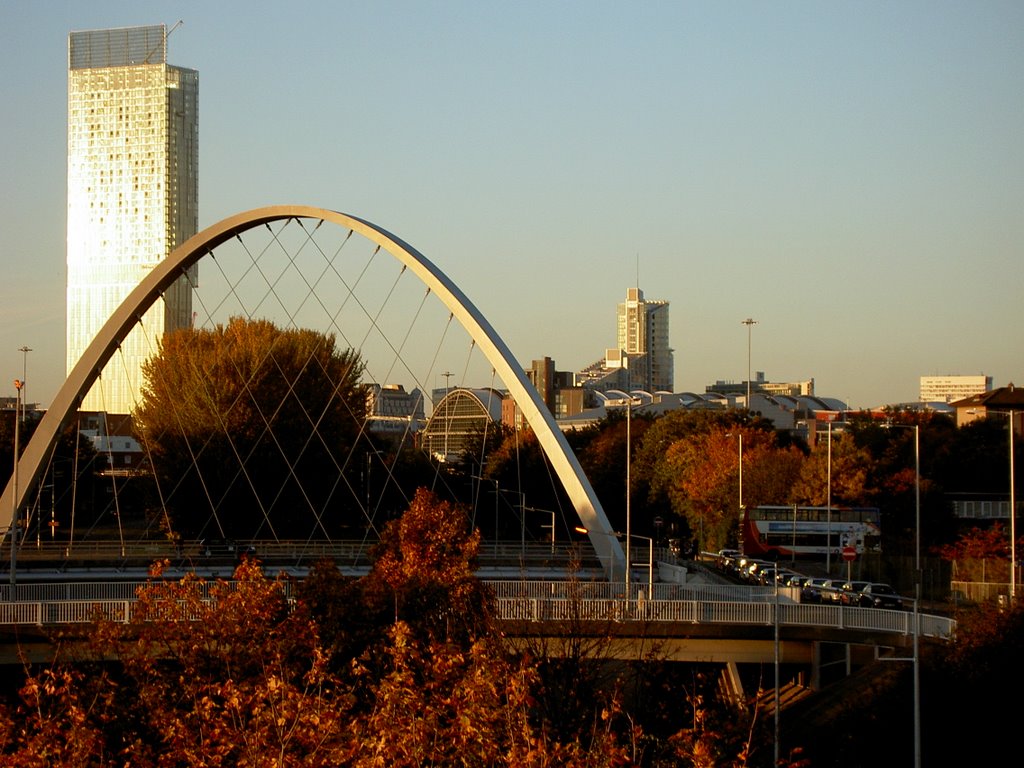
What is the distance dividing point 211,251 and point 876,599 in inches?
1009

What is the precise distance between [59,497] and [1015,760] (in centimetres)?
7069

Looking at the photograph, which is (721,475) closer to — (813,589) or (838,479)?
(838,479)

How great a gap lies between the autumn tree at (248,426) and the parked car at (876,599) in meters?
26.8

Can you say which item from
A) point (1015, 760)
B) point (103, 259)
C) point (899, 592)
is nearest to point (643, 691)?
point (1015, 760)

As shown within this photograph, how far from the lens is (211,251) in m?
51.6

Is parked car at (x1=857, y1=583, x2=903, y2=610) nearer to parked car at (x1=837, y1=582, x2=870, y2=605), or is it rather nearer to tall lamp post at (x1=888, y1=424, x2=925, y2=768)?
parked car at (x1=837, y1=582, x2=870, y2=605)

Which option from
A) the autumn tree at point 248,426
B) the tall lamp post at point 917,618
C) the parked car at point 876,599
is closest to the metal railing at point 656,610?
the tall lamp post at point 917,618

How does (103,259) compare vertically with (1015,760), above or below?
above

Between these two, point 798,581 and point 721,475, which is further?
point 721,475

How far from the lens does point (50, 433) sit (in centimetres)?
4884

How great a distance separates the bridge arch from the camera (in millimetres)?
45844

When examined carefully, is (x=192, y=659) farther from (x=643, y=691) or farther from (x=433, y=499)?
(x=433, y=499)

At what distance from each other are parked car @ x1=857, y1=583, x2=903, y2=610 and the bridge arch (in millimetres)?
9242

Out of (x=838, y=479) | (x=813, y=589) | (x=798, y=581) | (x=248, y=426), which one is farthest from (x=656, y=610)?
(x=248, y=426)
